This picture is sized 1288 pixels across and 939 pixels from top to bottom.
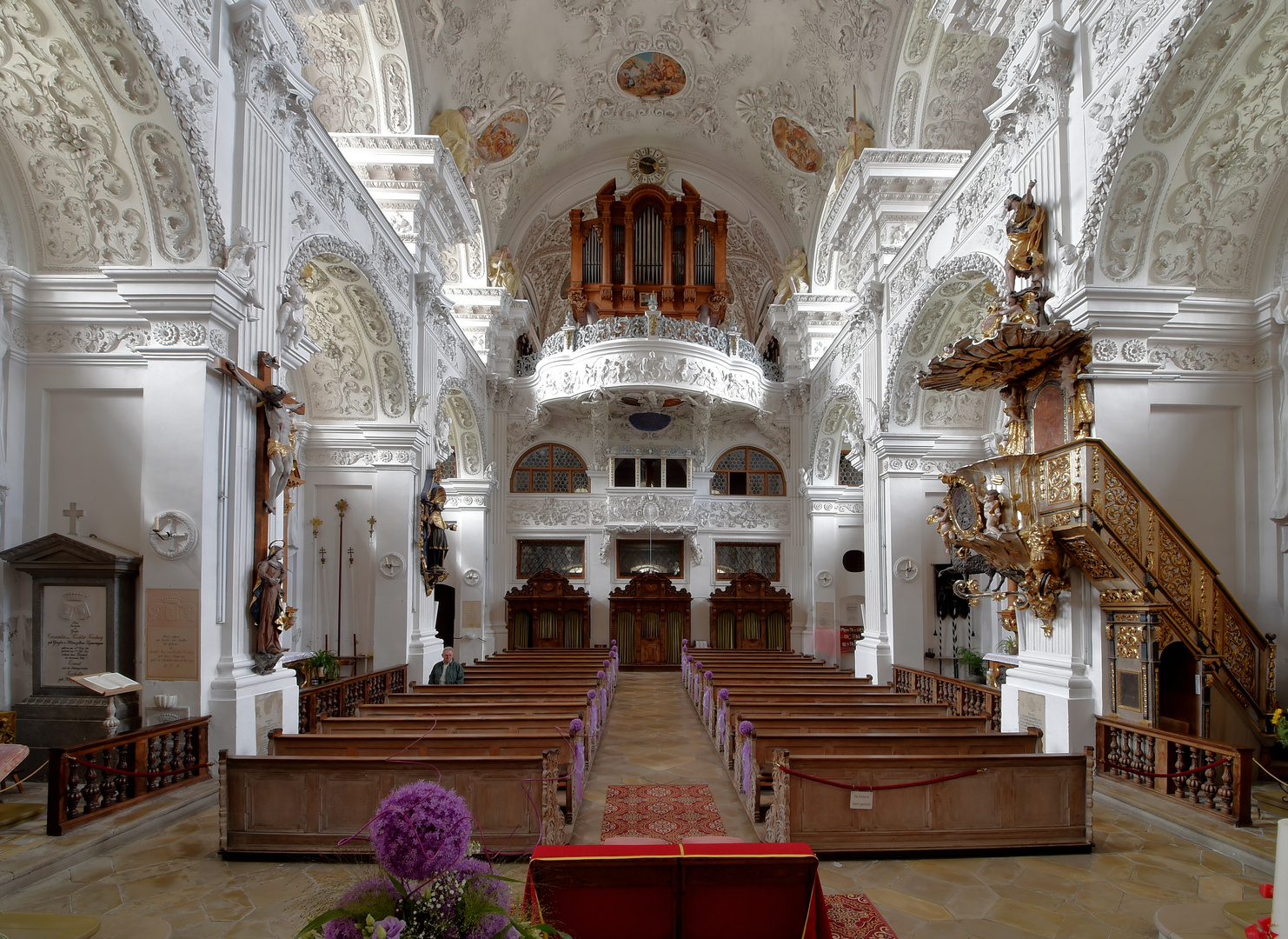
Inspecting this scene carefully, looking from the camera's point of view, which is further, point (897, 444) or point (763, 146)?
point (763, 146)

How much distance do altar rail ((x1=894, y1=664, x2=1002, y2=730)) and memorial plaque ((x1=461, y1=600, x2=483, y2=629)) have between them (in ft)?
32.1

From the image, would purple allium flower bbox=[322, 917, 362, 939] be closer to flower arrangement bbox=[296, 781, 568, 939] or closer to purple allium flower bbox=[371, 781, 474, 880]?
flower arrangement bbox=[296, 781, 568, 939]

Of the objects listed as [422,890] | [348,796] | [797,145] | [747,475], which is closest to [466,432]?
[747,475]

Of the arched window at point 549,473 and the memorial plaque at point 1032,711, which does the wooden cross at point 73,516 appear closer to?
the memorial plaque at point 1032,711

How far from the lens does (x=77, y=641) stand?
7613 millimetres

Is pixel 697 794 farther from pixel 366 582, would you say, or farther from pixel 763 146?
pixel 763 146

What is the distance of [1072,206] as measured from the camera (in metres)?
8.05

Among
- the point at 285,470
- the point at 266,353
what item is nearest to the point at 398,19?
the point at 266,353

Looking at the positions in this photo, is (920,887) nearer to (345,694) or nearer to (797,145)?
(345,694)

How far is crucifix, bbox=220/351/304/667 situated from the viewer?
8133 millimetres

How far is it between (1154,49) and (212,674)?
9.36 meters

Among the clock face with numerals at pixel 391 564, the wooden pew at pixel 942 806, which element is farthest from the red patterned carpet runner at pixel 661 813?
the clock face with numerals at pixel 391 564

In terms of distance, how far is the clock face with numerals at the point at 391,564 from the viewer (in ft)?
43.3

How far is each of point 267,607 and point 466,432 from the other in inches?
457
